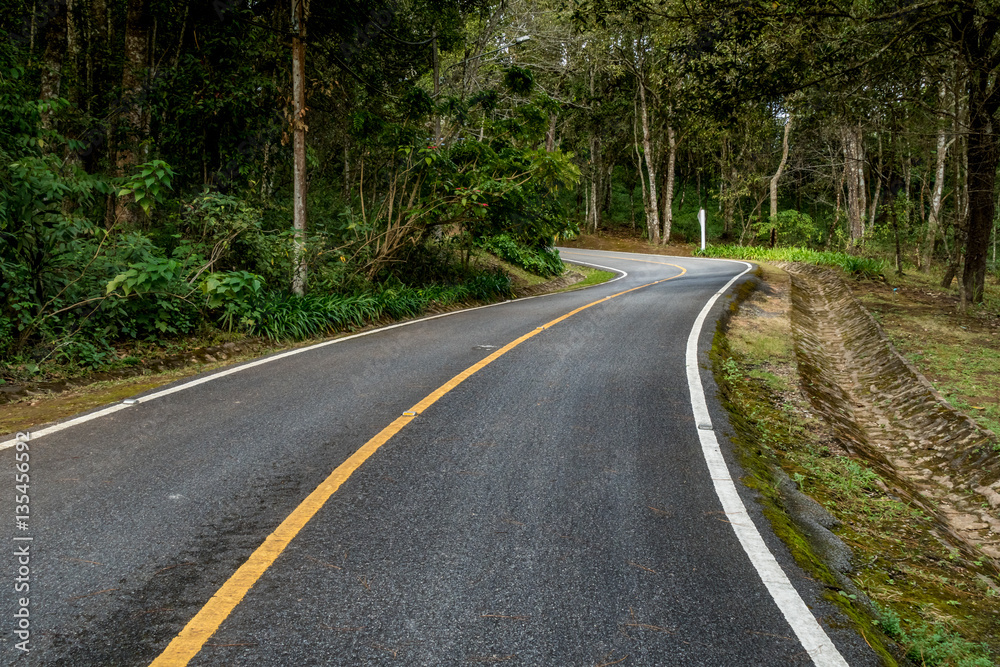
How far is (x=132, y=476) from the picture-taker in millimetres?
3951

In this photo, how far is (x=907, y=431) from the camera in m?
6.70

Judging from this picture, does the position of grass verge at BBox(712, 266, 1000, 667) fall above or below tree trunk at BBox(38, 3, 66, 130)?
below

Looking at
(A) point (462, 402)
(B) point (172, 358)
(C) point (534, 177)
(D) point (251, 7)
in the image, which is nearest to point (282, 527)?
(A) point (462, 402)

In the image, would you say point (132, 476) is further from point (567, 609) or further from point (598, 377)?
point (598, 377)

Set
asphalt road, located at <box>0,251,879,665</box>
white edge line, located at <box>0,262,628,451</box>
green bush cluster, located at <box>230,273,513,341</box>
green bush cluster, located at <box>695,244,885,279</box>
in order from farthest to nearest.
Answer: green bush cluster, located at <box>695,244,885,279</box>
green bush cluster, located at <box>230,273,513,341</box>
white edge line, located at <box>0,262,628,451</box>
asphalt road, located at <box>0,251,879,665</box>

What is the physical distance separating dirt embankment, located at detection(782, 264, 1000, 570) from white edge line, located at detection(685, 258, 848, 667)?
63.5 inches

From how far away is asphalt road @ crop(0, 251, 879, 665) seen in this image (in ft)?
8.09

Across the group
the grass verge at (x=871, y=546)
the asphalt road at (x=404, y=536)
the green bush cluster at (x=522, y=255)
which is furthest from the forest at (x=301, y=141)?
the grass verge at (x=871, y=546)

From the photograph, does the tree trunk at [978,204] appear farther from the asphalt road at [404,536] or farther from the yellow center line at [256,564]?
the yellow center line at [256,564]

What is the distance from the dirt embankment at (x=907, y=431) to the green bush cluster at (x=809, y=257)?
312 inches

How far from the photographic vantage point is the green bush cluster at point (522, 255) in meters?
20.8

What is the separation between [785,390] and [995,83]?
8.24m

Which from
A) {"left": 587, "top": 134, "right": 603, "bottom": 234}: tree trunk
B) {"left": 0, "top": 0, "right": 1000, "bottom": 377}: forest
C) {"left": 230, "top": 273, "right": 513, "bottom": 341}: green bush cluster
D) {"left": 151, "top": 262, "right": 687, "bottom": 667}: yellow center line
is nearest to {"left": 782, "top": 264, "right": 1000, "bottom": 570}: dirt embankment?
{"left": 0, "top": 0, "right": 1000, "bottom": 377}: forest

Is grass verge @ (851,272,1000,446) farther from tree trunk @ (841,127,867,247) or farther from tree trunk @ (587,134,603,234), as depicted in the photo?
tree trunk @ (587,134,603,234)
